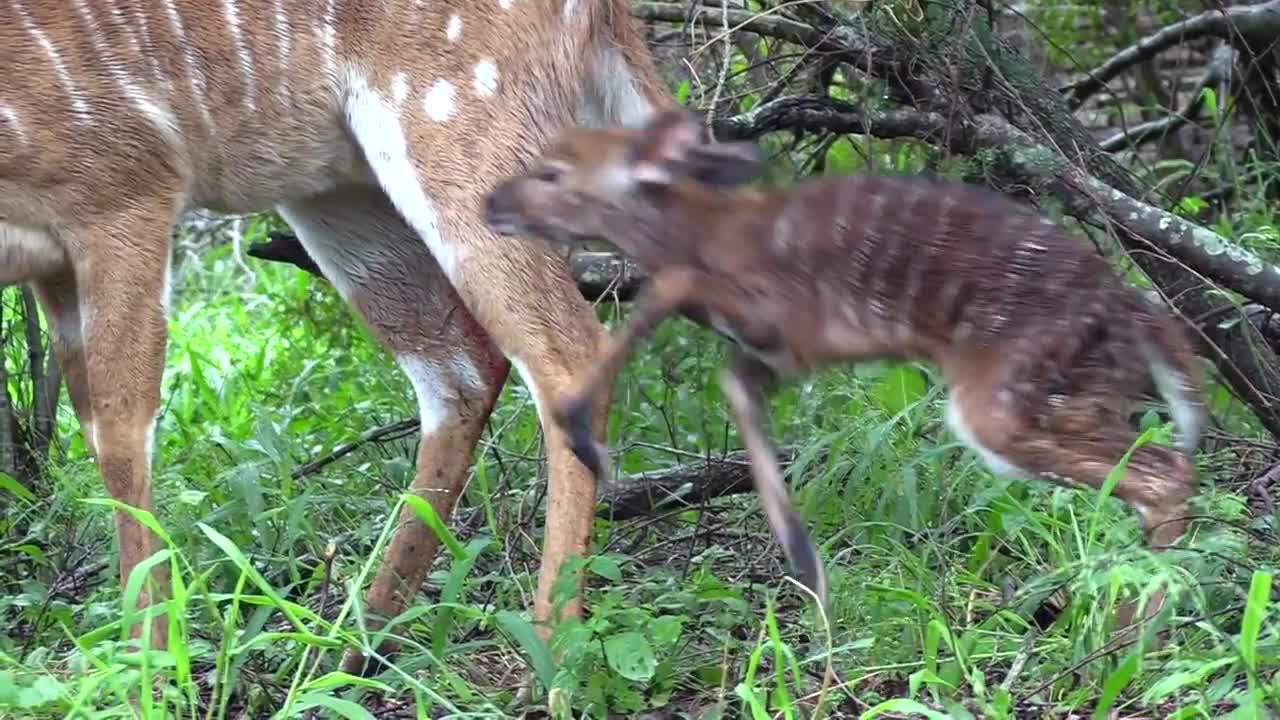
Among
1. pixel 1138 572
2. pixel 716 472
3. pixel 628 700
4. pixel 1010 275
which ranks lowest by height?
pixel 716 472

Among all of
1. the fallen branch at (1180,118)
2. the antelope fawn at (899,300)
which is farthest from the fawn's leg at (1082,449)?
the fallen branch at (1180,118)

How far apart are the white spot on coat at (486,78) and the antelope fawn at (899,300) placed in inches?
32.6

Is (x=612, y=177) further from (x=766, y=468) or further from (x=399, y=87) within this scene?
(x=399, y=87)

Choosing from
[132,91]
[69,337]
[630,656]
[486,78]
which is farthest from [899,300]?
[69,337]

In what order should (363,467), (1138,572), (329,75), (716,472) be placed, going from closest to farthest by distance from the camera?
1. (1138,572)
2. (329,75)
3. (716,472)
4. (363,467)

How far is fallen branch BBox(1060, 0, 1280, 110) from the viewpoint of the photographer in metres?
6.14

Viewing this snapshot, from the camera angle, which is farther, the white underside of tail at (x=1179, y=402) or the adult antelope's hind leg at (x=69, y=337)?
the adult antelope's hind leg at (x=69, y=337)

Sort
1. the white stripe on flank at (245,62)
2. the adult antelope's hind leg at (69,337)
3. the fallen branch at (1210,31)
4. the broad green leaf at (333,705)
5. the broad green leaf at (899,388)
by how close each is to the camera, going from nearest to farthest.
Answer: the broad green leaf at (333,705), the white stripe on flank at (245,62), the adult antelope's hind leg at (69,337), the broad green leaf at (899,388), the fallen branch at (1210,31)

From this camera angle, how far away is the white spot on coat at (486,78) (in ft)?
15.6

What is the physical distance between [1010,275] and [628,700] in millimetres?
1095

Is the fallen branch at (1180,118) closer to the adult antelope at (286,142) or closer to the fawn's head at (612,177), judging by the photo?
the adult antelope at (286,142)

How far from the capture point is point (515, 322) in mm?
4680

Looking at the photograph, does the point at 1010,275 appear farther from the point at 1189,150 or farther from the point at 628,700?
the point at 1189,150

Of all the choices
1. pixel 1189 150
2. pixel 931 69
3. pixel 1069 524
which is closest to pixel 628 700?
pixel 1069 524
